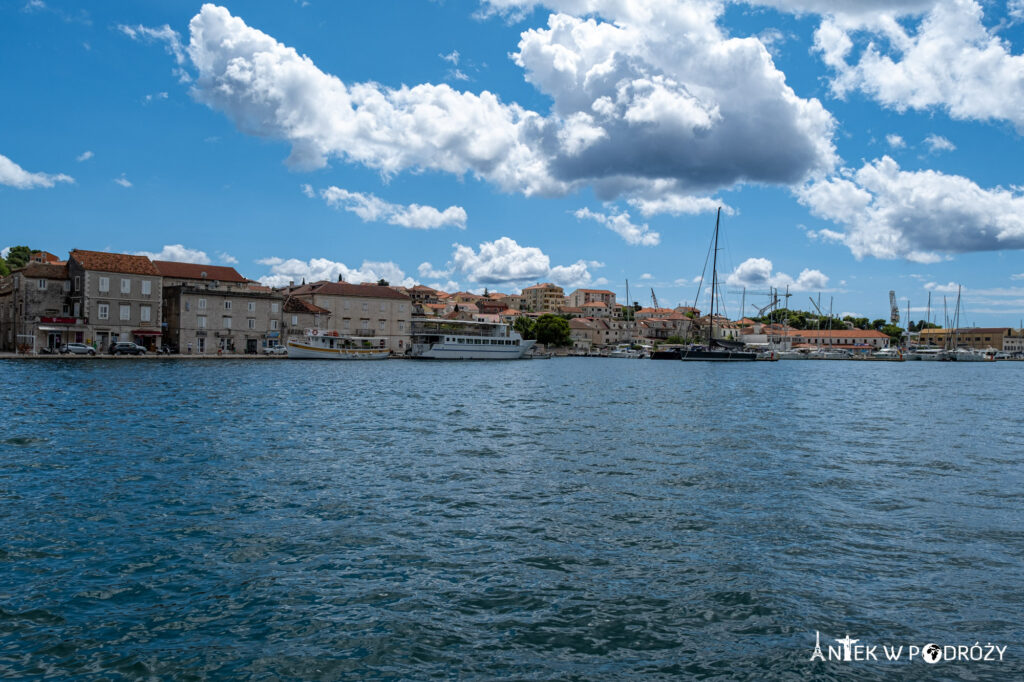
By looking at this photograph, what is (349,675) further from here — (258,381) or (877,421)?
(258,381)

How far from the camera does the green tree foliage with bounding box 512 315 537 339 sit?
145 meters

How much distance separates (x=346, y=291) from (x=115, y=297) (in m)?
32.5

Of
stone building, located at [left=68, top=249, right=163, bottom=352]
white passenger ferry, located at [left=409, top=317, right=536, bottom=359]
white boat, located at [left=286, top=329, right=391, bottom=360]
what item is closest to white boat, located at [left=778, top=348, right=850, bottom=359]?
white passenger ferry, located at [left=409, top=317, right=536, bottom=359]

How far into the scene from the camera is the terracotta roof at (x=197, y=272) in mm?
84188

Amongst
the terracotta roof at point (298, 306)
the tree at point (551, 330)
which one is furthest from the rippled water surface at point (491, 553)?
the tree at point (551, 330)

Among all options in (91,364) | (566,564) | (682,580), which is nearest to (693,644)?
(682,580)

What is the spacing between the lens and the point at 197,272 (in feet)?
281

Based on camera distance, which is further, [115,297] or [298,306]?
[298,306]

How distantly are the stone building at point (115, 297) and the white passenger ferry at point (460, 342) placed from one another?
3221cm

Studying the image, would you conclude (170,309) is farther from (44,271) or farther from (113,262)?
(44,271)

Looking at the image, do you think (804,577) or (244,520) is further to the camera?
(244,520)

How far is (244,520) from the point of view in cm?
1067

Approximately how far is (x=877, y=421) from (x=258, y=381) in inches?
1348

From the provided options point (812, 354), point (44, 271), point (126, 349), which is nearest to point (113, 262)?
point (44, 271)
